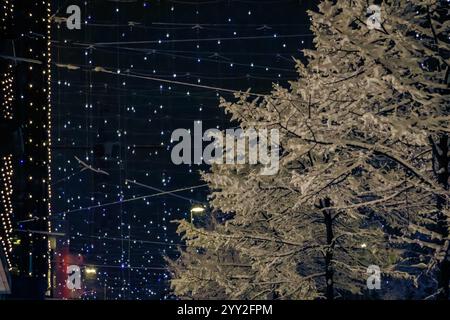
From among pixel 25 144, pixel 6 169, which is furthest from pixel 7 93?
pixel 6 169

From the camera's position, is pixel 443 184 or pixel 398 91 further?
pixel 443 184

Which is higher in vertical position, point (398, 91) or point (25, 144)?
point (25, 144)

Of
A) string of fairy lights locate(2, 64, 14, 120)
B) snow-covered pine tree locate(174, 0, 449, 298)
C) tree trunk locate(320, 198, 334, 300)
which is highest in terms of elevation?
string of fairy lights locate(2, 64, 14, 120)

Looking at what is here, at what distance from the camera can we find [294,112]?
1170 centimetres

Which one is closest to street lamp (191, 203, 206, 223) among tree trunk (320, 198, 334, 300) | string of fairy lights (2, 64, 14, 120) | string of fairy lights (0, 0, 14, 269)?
tree trunk (320, 198, 334, 300)

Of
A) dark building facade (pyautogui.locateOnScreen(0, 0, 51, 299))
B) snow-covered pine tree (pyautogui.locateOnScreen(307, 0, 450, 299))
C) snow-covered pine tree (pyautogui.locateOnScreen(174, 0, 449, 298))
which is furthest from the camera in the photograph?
dark building facade (pyautogui.locateOnScreen(0, 0, 51, 299))

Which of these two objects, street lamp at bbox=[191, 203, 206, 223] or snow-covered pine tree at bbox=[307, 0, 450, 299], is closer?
snow-covered pine tree at bbox=[307, 0, 450, 299]

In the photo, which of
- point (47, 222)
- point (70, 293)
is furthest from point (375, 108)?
point (70, 293)

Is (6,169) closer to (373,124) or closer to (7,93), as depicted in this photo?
(7,93)

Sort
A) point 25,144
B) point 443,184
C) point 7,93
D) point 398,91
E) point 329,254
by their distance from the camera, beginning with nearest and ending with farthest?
point 398,91
point 443,184
point 7,93
point 25,144
point 329,254

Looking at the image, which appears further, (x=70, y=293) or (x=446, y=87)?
(x=70, y=293)

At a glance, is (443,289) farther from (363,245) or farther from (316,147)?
(363,245)

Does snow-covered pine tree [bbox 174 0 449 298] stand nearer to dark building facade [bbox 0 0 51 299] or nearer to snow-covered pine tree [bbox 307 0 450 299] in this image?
snow-covered pine tree [bbox 307 0 450 299]
